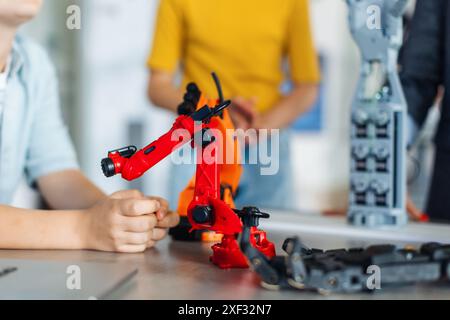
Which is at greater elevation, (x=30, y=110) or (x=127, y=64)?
(x=127, y=64)

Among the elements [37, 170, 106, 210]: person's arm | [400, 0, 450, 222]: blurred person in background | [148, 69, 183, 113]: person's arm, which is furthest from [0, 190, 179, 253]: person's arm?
[400, 0, 450, 222]: blurred person in background

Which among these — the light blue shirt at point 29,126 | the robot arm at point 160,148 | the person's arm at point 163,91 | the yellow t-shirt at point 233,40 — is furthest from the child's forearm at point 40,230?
the yellow t-shirt at point 233,40

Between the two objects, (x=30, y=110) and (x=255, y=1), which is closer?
(x=30, y=110)

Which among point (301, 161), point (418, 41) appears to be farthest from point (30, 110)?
point (301, 161)

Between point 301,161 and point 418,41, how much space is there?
2.97 m

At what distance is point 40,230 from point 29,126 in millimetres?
404

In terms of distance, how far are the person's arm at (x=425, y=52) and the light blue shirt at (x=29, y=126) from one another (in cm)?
76

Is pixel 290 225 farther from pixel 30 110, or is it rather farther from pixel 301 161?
pixel 301 161

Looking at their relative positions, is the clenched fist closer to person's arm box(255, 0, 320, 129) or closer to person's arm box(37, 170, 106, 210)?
person's arm box(37, 170, 106, 210)

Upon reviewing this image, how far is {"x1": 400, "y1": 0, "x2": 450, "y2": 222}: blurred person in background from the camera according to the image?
4.49 ft

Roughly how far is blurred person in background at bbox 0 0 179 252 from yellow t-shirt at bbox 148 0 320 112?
42 cm

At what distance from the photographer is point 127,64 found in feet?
12.3

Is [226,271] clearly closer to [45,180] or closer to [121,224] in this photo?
[121,224]

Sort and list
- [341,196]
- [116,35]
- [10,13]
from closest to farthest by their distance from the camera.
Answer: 1. [10,13]
2. [116,35]
3. [341,196]
